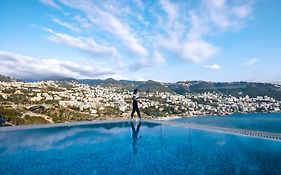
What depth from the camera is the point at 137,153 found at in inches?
409

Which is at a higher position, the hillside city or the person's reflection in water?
the person's reflection in water

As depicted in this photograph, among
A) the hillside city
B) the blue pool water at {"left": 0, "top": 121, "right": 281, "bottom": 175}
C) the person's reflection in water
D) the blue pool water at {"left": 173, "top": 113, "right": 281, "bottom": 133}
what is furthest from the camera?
the hillside city

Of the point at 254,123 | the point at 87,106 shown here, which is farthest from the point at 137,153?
the point at 87,106

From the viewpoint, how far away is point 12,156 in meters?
10.0

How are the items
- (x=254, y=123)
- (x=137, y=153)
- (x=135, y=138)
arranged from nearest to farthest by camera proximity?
(x=137, y=153), (x=135, y=138), (x=254, y=123)

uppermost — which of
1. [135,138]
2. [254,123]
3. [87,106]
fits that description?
[135,138]

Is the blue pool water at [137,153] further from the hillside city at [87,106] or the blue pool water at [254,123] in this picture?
the hillside city at [87,106]

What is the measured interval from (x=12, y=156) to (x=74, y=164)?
255 cm

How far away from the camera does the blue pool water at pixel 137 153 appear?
7945 millimetres

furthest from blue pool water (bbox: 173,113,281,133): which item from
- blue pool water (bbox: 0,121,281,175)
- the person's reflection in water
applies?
the person's reflection in water

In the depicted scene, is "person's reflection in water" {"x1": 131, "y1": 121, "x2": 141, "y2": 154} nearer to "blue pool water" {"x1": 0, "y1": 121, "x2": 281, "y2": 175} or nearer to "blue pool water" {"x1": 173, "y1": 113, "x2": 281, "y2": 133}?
"blue pool water" {"x1": 0, "y1": 121, "x2": 281, "y2": 175}

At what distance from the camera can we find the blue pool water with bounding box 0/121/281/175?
7945 millimetres

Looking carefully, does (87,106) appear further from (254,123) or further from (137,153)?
(137,153)

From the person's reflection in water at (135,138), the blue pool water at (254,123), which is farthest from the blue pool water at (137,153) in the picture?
the blue pool water at (254,123)
